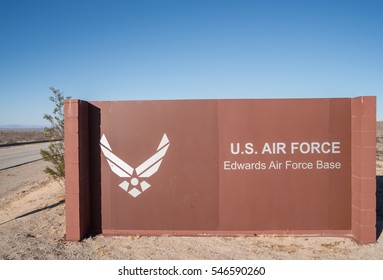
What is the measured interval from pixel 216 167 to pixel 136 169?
5.13ft

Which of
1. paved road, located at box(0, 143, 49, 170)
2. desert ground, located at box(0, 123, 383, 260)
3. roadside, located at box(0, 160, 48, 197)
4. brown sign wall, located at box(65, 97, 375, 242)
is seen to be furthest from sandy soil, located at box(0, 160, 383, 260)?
paved road, located at box(0, 143, 49, 170)

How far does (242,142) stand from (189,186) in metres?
1.34

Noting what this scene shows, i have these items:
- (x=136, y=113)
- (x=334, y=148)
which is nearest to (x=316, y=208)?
(x=334, y=148)

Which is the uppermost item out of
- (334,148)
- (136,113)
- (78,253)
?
(136,113)

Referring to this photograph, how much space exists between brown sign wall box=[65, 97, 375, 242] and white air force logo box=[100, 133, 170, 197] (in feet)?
0.06

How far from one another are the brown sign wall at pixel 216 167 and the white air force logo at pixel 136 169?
20mm

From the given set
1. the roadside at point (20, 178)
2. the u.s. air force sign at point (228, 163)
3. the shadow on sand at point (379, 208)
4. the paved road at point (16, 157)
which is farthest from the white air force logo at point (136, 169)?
the paved road at point (16, 157)

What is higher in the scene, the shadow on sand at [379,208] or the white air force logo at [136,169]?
the white air force logo at [136,169]

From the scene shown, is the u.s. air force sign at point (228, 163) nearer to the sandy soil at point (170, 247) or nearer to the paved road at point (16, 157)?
the sandy soil at point (170, 247)

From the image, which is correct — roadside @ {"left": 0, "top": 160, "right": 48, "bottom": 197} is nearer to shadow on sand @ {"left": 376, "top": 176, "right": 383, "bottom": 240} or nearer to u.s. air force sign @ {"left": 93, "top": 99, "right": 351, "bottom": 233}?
Result: u.s. air force sign @ {"left": 93, "top": 99, "right": 351, "bottom": 233}

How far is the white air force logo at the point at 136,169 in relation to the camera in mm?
5684

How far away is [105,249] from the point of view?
17.0ft

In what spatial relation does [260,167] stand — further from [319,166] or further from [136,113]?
[136,113]

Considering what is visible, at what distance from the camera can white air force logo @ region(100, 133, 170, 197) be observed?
5684 mm
